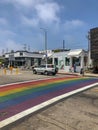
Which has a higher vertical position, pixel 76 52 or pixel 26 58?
pixel 26 58

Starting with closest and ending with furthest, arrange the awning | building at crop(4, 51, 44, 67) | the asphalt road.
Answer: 1. the asphalt road
2. the awning
3. building at crop(4, 51, 44, 67)

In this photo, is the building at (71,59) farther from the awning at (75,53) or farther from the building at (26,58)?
the building at (26,58)

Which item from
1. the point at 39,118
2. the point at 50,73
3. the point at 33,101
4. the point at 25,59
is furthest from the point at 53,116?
the point at 25,59

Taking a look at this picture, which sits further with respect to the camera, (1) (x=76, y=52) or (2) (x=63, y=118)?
(1) (x=76, y=52)

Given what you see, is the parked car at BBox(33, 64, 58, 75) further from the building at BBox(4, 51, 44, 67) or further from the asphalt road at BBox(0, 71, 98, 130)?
the building at BBox(4, 51, 44, 67)

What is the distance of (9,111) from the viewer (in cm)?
1016

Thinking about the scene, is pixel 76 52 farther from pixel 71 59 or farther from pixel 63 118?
pixel 63 118

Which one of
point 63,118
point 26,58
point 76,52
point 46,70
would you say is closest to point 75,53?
point 76,52

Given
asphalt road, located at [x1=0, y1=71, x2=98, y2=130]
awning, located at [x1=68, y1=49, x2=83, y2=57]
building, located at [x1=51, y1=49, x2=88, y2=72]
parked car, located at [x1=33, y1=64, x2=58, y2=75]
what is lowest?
asphalt road, located at [x1=0, y1=71, x2=98, y2=130]

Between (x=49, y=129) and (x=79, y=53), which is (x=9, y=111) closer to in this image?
(x=49, y=129)

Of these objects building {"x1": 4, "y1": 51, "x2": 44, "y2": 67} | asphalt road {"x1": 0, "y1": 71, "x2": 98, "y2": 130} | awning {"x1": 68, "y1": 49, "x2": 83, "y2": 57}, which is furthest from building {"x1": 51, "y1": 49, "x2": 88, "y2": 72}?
asphalt road {"x1": 0, "y1": 71, "x2": 98, "y2": 130}

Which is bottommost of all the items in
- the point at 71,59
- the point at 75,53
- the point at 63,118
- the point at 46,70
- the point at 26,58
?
the point at 63,118

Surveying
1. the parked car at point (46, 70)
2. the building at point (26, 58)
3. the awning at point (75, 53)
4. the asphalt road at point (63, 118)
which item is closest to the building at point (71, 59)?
the awning at point (75, 53)

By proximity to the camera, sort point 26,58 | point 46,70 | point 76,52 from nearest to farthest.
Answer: point 46,70
point 76,52
point 26,58
